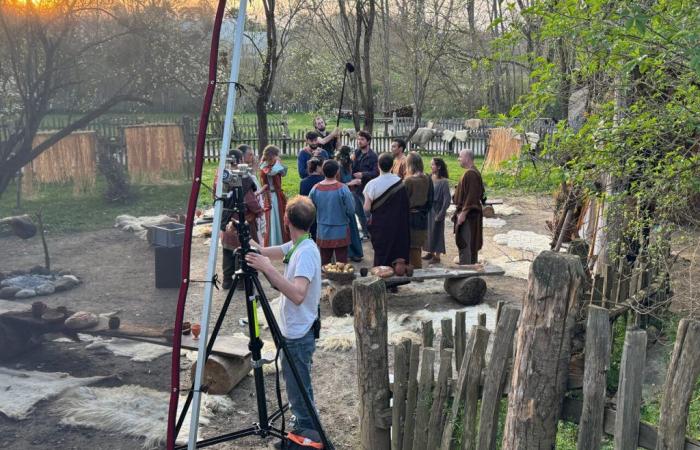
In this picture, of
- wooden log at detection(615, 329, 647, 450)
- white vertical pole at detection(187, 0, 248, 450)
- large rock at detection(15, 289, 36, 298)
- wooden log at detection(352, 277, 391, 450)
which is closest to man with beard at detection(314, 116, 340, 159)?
wooden log at detection(352, 277, 391, 450)

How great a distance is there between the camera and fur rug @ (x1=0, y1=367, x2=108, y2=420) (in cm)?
255

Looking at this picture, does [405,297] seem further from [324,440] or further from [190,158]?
[190,158]

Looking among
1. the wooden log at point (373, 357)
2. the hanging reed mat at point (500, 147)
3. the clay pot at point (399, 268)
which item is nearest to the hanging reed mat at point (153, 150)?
the wooden log at point (373, 357)

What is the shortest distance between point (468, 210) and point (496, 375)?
17.8 ft

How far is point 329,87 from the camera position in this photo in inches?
1257

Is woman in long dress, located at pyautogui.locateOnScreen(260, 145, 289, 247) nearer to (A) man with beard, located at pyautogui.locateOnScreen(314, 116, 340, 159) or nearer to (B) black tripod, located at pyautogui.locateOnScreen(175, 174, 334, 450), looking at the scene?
(A) man with beard, located at pyautogui.locateOnScreen(314, 116, 340, 159)

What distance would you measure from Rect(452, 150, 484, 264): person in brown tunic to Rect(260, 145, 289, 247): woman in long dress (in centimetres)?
235

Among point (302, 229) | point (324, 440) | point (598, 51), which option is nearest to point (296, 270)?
point (302, 229)

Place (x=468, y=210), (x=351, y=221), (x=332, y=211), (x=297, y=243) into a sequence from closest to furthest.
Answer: (x=297, y=243) → (x=332, y=211) → (x=351, y=221) → (x=468, y=210)

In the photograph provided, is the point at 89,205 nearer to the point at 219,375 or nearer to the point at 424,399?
the point at 424,399

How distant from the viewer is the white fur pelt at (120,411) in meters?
2.85

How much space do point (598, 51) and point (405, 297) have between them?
13.8ft

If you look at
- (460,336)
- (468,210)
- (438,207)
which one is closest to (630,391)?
(460,336)

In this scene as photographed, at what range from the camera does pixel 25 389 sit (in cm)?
262
